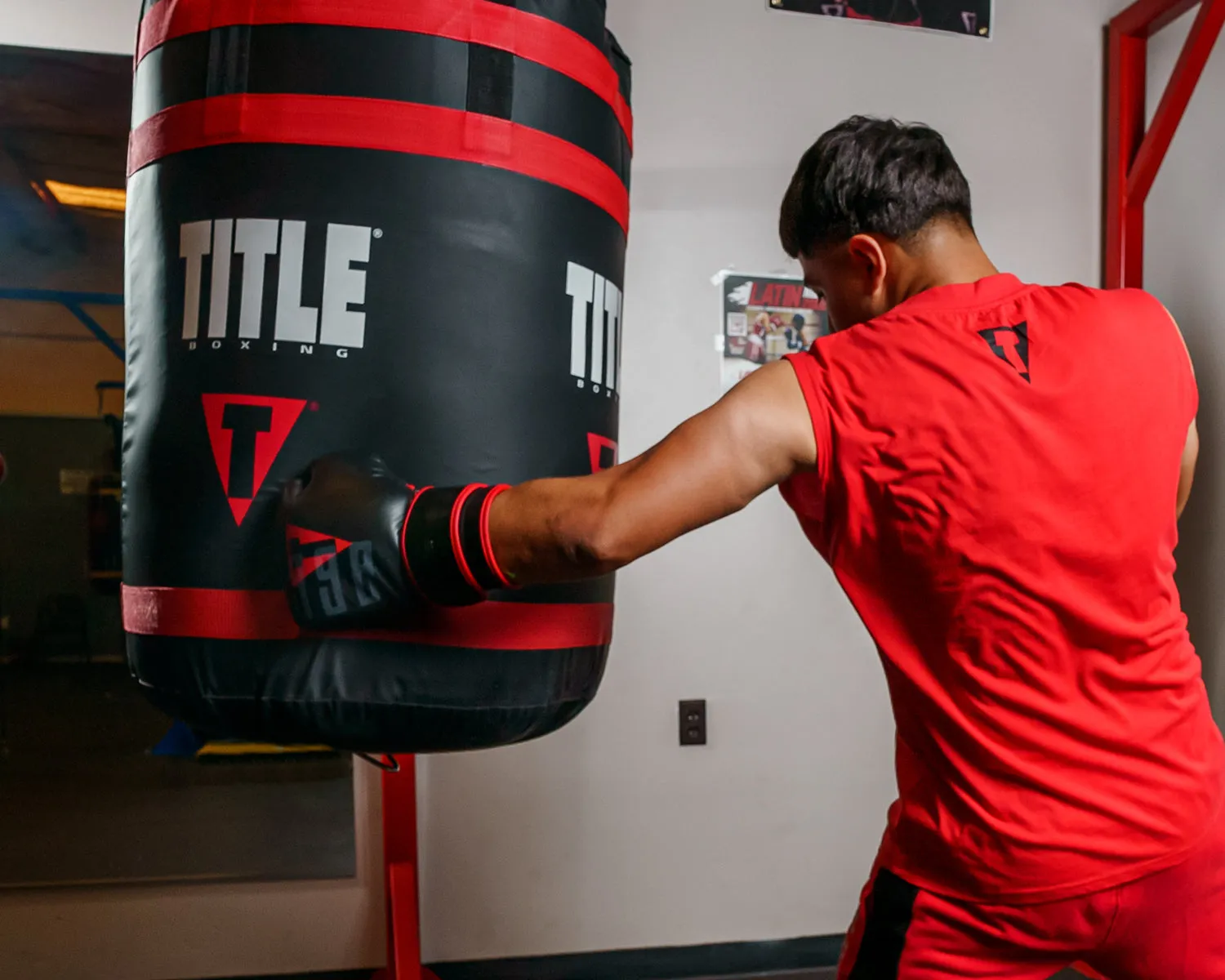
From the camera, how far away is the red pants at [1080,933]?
2.86 feet

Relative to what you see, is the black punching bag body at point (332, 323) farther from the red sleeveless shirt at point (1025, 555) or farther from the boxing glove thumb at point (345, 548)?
the red sleeveless shirt at point (1025, 555)

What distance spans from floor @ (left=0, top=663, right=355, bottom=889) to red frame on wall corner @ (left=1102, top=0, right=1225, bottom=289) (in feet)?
7.56

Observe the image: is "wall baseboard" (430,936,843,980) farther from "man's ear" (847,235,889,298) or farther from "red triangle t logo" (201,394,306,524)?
"man's ear" (847,235,889,298)

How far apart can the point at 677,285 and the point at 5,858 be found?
200 centimetres

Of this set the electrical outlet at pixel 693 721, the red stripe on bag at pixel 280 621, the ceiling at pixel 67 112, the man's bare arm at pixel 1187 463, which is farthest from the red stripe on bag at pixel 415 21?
the electrical outlet at pixel 693 721

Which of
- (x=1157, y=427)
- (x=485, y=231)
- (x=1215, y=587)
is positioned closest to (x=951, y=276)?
(x=1157, y=427)

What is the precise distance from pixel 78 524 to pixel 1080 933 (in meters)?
2.11

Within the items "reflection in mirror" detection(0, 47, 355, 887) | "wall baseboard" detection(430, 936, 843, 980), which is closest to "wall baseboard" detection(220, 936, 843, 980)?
"wall baseboard" detection(430, 936, 843, 980)

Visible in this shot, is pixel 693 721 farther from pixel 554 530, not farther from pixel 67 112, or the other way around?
pixel 67 112

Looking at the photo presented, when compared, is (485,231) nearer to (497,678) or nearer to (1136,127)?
(497,678)

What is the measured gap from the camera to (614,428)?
1.09 m

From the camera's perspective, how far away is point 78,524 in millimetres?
2070

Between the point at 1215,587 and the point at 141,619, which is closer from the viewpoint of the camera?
the point at 141,619

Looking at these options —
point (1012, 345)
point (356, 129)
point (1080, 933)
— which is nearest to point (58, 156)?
point (356, 129)
